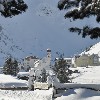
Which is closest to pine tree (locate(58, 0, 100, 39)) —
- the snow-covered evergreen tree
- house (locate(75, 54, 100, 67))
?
the snow-covered evergreen tree

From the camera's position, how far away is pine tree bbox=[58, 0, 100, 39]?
52.7 ft

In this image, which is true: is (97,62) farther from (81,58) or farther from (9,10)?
(9,10)

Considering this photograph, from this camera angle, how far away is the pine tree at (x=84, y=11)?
1608 centimetres

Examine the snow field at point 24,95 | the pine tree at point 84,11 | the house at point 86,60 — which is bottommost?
the snow field at point 24,95

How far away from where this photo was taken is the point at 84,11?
1653 cm

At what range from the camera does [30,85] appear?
34625mm

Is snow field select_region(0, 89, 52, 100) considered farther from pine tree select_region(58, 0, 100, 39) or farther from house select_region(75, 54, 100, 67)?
house select_region(75, 54, 100, 67)

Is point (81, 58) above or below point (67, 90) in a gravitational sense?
above

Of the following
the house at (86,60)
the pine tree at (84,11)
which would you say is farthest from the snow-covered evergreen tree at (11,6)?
the house at (86,60)

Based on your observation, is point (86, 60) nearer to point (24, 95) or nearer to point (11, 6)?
point (24, 95)

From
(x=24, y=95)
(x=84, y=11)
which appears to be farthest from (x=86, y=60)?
(x=84, y=11)

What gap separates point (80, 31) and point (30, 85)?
1781 cm

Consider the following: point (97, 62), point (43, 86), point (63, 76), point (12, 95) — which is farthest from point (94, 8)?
point (97, 62)

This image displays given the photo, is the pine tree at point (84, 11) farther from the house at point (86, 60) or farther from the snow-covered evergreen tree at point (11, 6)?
the house at point (86, 60)
